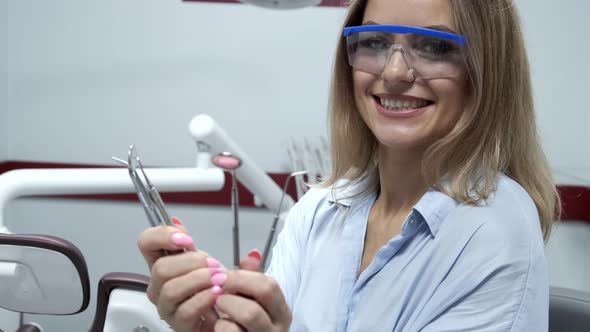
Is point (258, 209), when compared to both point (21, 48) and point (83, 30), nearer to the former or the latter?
point (83, 30)

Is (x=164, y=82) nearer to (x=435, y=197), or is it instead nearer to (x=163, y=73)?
(x=163, y=73)

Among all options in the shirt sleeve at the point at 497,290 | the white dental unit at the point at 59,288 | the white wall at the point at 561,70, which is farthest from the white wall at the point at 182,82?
the shirt sleeve at the point at 497,290

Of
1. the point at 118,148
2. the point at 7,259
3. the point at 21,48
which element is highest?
the point at 21,48

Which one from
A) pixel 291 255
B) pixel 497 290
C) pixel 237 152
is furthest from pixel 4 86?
pixel 497 290

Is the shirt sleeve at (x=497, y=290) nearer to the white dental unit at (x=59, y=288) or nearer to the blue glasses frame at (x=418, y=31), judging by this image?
the blue glasses frame at (x=418, y=31)

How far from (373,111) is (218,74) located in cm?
195

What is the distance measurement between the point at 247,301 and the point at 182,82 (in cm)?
229

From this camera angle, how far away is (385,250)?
3.02ft

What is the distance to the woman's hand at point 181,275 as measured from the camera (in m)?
0.68

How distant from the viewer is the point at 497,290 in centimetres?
79

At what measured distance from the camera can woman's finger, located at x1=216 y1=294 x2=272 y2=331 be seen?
2.15ft

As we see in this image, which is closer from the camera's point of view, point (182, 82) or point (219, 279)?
point (219, 279)

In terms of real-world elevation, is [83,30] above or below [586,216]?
above

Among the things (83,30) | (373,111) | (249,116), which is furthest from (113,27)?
(373,111)
